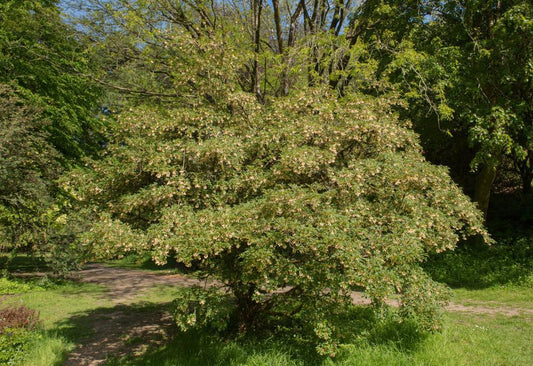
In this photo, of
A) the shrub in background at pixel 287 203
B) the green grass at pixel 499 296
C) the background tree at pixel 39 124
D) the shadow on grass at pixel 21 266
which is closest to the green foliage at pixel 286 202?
the shrub in background at pixel 287 203

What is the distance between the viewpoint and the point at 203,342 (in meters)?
6.38

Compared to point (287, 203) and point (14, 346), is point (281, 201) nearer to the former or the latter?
point (287, 203)

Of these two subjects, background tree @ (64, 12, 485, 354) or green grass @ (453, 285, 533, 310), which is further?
green grass @ (453, 285, 533, 310)

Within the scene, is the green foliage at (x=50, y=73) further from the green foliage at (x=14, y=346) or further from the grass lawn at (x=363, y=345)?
the green foliage at (x=14, y=346)

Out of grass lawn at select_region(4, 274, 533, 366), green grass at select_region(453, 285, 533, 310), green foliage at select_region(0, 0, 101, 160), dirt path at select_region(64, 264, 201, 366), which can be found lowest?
dirt path at select_region(64, 264, 201, 366)

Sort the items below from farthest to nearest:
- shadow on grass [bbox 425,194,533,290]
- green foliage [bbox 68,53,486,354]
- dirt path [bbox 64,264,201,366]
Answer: shadow on grass [bbox 425,194,533,290], dirt path [bbox 64,264,201,366], green foliage [bbox 68,53,486,354]

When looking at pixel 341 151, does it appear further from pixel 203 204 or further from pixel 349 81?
pixel 349 81

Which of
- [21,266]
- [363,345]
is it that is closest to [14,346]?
[363,345]

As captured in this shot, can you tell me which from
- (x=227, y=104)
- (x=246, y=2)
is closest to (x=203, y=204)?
(x=227, y=104)

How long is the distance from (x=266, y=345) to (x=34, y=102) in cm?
1172

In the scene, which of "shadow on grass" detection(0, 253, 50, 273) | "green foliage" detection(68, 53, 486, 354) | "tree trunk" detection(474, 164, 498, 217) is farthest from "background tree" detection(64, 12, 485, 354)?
"shadow on grass" detection(0, 253, 50, 273)

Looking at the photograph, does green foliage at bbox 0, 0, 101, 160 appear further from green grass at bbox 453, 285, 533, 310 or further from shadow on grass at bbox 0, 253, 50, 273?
green grass at bbox 453, 285, 533, 310

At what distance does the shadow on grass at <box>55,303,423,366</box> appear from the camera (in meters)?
5.44

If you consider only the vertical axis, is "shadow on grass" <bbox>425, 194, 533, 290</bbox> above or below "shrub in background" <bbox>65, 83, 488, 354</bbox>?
below
